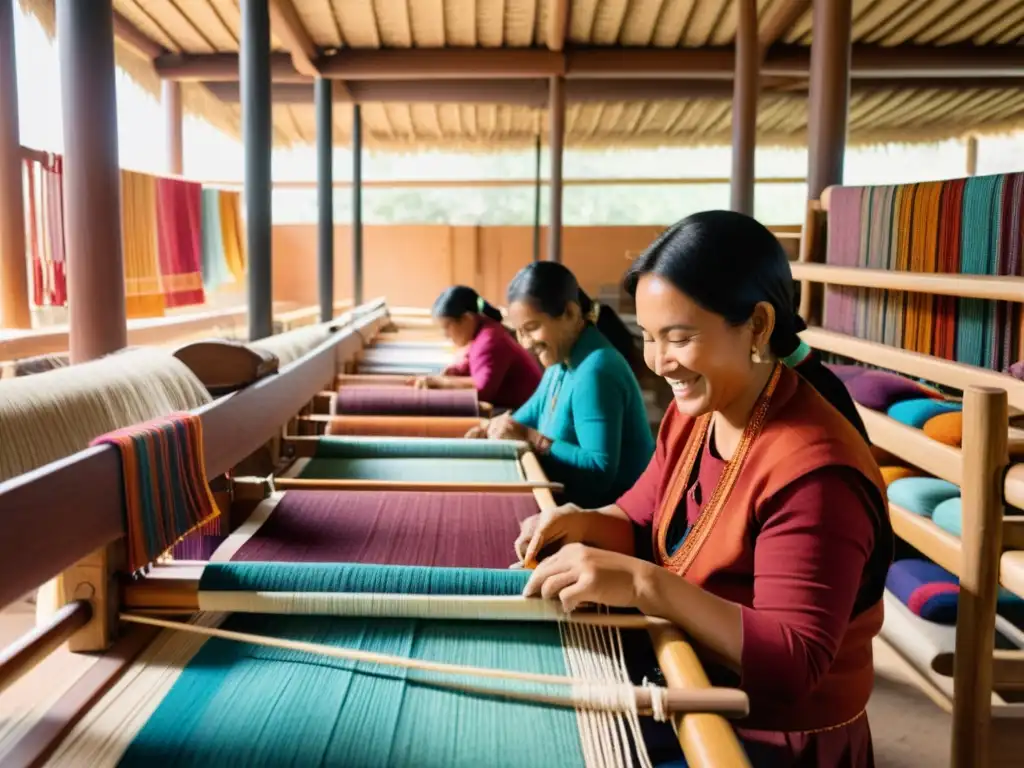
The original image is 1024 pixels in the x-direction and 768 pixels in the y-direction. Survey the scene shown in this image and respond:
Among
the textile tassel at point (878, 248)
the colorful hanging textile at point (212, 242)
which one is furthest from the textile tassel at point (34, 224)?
the textile tassel at point (878, 248)

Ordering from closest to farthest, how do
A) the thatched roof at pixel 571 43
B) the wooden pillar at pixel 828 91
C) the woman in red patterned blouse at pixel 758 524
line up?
1. the woman in red patterned blouse at pixel 758 524
2. the wooden pillar at pixel 828 91
3. the thatched roof at pixel 571 43

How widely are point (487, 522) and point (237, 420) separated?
48 cm

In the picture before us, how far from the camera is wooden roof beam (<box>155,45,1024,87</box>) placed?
20.1 ft

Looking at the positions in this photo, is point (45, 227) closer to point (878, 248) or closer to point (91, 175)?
point (91, 175)

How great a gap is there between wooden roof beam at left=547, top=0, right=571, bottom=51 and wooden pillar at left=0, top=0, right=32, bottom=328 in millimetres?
2815

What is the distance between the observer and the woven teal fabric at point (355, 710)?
0.80m

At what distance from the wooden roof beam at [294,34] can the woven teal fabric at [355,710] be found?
14.5 feet

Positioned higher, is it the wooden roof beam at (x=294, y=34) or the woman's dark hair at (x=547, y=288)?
the wooden roof beam at (x=294, y=34)

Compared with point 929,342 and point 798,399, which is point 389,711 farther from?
point 929,342

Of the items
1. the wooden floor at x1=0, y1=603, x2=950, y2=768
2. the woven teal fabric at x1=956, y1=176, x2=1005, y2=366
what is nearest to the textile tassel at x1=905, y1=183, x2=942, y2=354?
the woven teal fabric at x1=956, y1=176, x2=1005, y2=366

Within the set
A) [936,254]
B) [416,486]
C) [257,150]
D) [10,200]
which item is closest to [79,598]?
[416,486]

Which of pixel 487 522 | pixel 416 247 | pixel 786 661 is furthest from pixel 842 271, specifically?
pixel 416 247

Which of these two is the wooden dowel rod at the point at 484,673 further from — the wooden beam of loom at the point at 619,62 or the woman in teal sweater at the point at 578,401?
the wooden beam of loom at the point at 619,62

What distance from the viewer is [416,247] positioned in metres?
10.3
